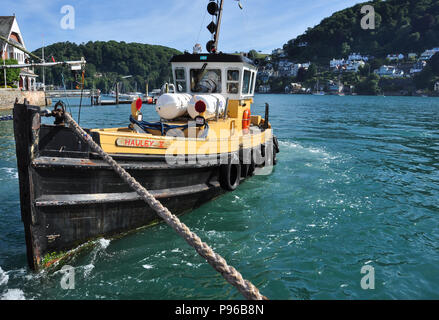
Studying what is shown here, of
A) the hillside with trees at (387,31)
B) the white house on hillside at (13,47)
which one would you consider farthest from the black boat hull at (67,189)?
the hillside with trees at (387,31)

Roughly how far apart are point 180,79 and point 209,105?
2.30 m

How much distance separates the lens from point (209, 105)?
25.2 feet

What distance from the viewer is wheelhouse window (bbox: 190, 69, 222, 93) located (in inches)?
366

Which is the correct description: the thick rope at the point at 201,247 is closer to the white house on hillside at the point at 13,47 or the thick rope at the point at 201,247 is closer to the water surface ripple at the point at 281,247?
the water surface ripple at the point at 281,247

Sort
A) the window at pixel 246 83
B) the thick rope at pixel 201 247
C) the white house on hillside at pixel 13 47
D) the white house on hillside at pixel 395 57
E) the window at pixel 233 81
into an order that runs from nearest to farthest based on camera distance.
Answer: the thick rope at pixel 201 247 < the window at pixel 233 81 < the window at pixel 246 83 < the white house on hillside at pixel 13 47 < the white house on hillside at pixel 395 57

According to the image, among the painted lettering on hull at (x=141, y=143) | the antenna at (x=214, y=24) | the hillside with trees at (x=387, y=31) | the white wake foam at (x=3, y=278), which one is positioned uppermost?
the hillside with trees at (x=387, y=31)

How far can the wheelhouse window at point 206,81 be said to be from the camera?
9.29 m

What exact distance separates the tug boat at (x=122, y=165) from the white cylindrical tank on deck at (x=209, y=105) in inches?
1.0

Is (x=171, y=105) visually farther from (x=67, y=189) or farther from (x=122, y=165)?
(x=67, y=189)

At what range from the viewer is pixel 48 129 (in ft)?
15.8
